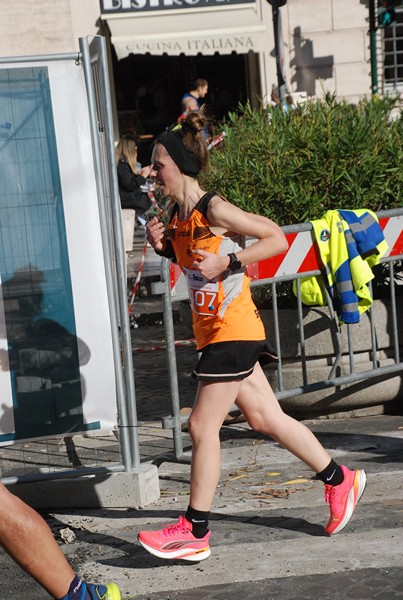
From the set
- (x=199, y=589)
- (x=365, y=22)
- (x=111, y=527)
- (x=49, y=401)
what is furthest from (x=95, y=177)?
(x=365, y=22)

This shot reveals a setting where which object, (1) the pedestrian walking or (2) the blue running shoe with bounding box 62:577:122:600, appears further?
(1) the pedestrian walking

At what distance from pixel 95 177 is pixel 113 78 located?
16479mm

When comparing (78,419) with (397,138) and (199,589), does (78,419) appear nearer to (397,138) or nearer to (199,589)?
(199,589)

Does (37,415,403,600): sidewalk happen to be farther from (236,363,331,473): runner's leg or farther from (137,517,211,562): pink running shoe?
(236,363,331,473): runner's leg

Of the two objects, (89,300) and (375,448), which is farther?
(375,448)

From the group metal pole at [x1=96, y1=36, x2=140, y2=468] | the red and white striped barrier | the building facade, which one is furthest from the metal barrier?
the building facade

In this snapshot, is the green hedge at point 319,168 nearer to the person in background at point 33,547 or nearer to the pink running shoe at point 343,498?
the pink running shoe at point 343,498

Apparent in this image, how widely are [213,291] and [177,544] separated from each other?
1104 mm

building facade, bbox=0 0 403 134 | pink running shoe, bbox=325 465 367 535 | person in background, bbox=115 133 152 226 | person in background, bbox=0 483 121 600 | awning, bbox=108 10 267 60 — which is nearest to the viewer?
person in background, bbox=0 483 121 600

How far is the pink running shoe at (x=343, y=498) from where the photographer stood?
493cm

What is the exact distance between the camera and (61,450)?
6.75m

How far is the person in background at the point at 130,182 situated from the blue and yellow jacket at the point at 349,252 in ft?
24.4

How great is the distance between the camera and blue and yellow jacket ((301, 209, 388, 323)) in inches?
→ 253

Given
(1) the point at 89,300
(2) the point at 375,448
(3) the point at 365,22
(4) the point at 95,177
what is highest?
(3) the point at 365,22
